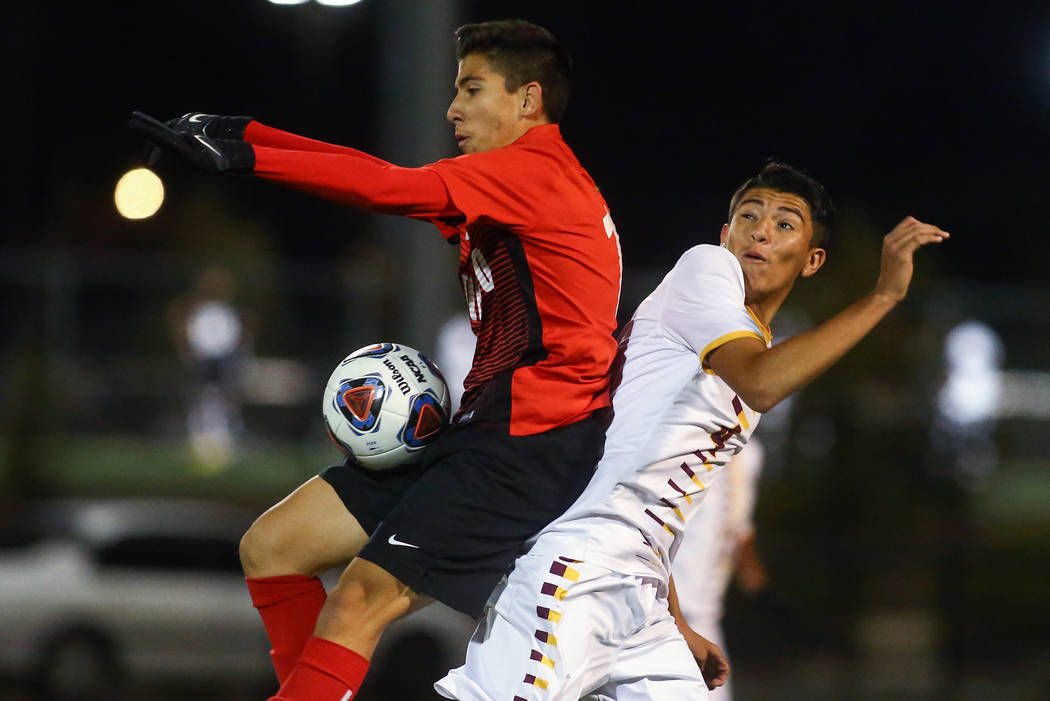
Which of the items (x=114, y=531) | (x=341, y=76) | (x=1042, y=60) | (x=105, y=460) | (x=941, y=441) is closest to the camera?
(x=114, y=531)

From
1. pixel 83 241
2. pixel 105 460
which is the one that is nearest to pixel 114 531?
pixel 105 460

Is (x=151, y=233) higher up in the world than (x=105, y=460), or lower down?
higher up

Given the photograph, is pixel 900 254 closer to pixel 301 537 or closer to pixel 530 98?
pixel 530 98

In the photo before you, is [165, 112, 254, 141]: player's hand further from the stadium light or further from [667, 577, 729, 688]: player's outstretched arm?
[667, 577, 729, 688]: player's outstretched arm

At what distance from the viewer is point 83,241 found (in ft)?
78.2

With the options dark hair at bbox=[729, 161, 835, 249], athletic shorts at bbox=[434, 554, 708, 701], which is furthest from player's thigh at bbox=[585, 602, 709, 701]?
dark hair at bbox=[729, 161, 835, 249]

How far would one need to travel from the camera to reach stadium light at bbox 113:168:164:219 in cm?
353

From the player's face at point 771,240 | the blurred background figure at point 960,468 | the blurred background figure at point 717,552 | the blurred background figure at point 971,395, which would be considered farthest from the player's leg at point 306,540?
the blurred background figure at point 971,395

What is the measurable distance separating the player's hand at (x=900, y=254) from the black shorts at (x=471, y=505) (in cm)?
86

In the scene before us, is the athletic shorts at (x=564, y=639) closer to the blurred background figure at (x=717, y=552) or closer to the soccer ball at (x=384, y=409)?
the soccer ball at (x=384, y=409)

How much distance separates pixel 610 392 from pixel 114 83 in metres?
26.3

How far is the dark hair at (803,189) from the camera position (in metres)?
4.09

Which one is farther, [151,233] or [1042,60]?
[151,233]

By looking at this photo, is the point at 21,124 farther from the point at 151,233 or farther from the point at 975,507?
the point at 975,507
